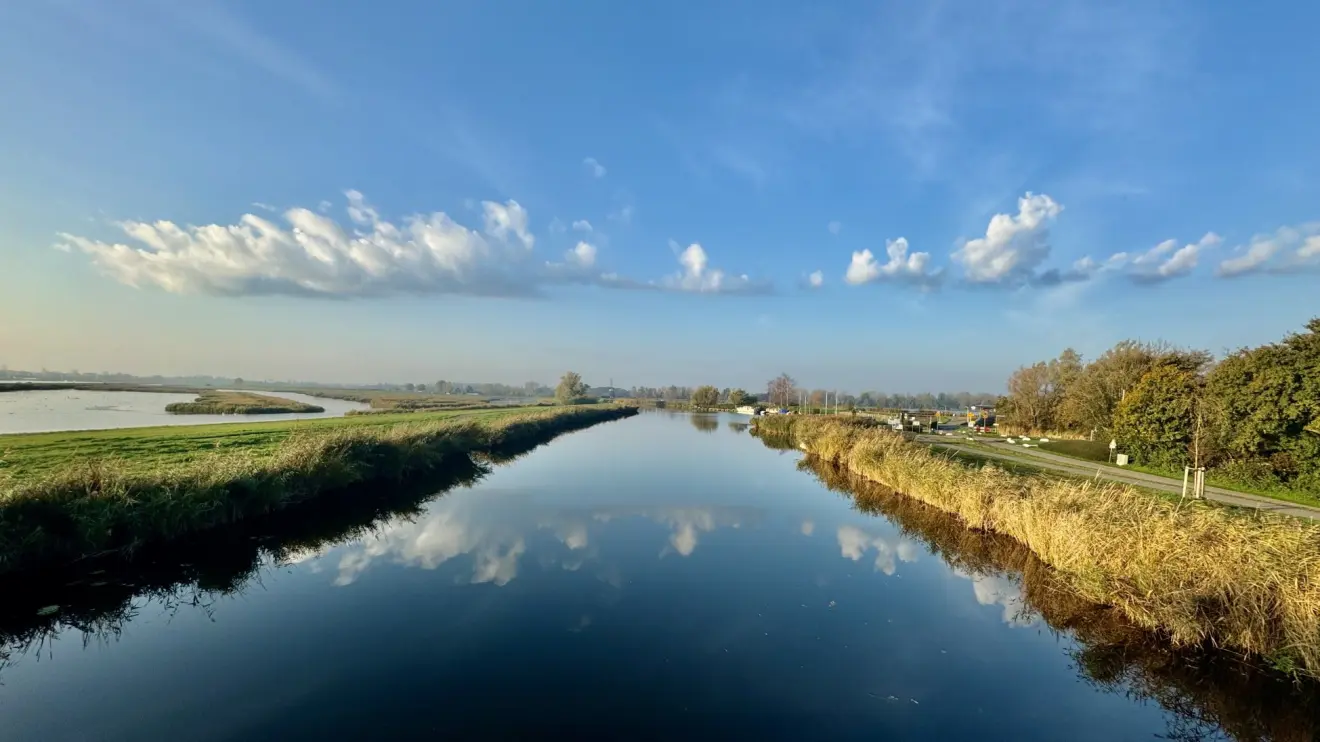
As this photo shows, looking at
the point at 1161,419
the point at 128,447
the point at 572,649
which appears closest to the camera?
the point at 572,649

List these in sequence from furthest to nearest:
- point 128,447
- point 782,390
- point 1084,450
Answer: point 782,390 → point 1084,450 → point 128,447

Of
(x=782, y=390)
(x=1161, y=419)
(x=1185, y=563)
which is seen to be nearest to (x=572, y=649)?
(x=1185, y=563)

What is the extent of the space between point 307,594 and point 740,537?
28.3 ft

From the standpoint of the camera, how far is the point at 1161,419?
19.7 metres

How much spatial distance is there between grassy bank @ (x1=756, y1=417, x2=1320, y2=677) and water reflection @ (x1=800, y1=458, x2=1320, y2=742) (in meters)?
0.28

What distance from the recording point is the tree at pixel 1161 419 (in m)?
18.5

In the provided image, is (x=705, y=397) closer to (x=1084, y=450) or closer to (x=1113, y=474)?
(x=1084, y=450)

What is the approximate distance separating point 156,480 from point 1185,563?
17533 mm

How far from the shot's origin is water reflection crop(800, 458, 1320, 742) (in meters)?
5.68

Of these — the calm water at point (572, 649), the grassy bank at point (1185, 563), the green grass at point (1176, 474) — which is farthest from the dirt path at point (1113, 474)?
the calm water at point (572, 649)

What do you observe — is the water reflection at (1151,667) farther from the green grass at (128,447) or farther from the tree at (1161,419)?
the green grass at (128,447)

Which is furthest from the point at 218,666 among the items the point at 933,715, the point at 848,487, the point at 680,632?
the point at 848,487

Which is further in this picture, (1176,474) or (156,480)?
(1176,474)

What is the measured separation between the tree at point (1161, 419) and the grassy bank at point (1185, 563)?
9999 millimetres
